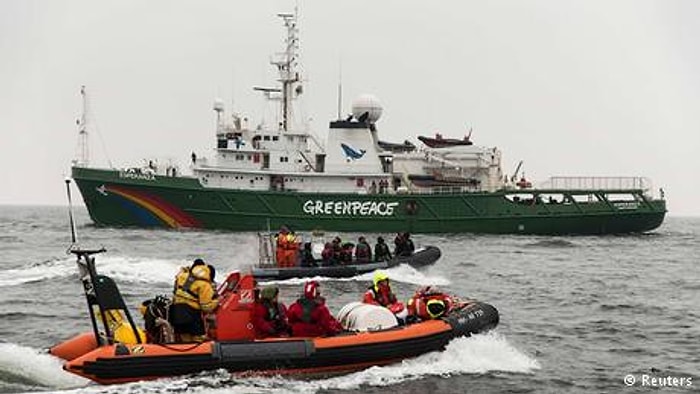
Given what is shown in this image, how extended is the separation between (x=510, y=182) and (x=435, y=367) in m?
35.8

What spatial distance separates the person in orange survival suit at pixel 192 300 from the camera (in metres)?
11.8

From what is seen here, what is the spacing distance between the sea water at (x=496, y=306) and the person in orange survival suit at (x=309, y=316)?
0.75 meters

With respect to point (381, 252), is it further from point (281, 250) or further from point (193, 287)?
point (193, 287)

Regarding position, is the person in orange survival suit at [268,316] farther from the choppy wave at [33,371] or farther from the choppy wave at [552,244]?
the choppy wave at [552,244]

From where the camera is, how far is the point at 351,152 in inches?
1784

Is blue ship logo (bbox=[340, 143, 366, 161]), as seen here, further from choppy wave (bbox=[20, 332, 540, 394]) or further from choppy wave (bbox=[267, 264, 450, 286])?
choppy wave (bbox=[20, 332, 540, 394])

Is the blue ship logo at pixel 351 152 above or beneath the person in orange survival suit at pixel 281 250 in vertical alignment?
above

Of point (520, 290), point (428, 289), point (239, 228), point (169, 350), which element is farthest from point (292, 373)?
point (239, 228)

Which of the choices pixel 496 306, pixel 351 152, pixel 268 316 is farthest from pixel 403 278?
pixel 351 152

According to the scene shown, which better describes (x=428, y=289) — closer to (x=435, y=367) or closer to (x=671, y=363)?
(x=435, y=367)

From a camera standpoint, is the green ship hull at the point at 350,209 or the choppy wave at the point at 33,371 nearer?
the choppy wave at the point at 33,371

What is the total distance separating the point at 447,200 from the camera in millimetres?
43781

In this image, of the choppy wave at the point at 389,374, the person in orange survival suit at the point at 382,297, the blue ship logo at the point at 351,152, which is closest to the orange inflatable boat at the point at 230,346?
the choppy wave at the point at 389,374

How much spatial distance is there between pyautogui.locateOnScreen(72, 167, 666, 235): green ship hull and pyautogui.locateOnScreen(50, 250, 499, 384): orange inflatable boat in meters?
30.5
